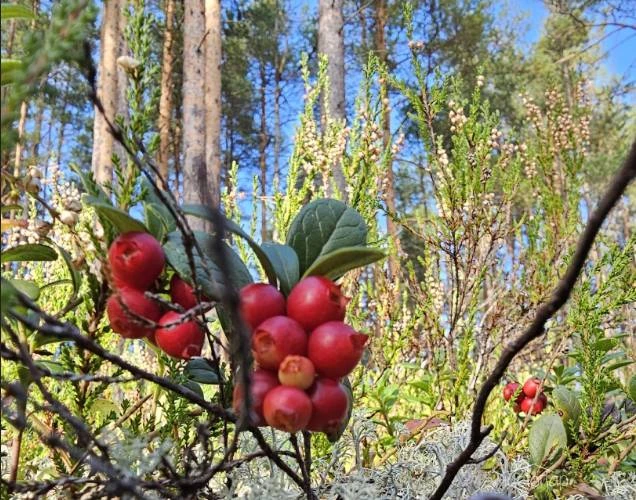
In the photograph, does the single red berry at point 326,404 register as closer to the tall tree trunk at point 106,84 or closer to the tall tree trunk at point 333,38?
the tall tree trunk at point 333,38

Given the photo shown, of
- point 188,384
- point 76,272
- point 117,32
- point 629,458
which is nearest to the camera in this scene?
point 76,272

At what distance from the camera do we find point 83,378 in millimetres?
380

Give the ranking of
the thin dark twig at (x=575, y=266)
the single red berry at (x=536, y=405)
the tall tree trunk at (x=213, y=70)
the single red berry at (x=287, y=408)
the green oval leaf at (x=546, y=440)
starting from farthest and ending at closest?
the tall tree trunk at (x=213, y=70) < the single red berry at (x=536, y=405) < the green oval leaf at (x=546, y=440) < the single red berry at (x=287, y=408) < the thin dark twig at (x=575, y=266)

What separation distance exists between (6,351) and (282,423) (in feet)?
0.67

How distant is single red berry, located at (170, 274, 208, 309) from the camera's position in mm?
475

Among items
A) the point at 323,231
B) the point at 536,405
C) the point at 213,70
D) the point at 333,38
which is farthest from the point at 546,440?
the point at 213,70

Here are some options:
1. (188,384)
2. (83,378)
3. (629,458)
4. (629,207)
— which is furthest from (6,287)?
(629,207)

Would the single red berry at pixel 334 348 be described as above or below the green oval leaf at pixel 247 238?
below

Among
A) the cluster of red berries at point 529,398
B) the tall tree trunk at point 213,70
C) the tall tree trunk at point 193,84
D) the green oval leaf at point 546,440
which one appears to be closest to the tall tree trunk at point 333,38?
the tall tree trunk at point 193,84

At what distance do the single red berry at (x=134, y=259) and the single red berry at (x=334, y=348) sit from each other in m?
0.14

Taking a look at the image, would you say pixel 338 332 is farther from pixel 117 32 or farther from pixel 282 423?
pixel 117 32

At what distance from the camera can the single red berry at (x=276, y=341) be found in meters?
0.42

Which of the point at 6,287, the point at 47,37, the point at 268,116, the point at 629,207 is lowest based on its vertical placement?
the point at 6,287

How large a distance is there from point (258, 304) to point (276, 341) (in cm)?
4
